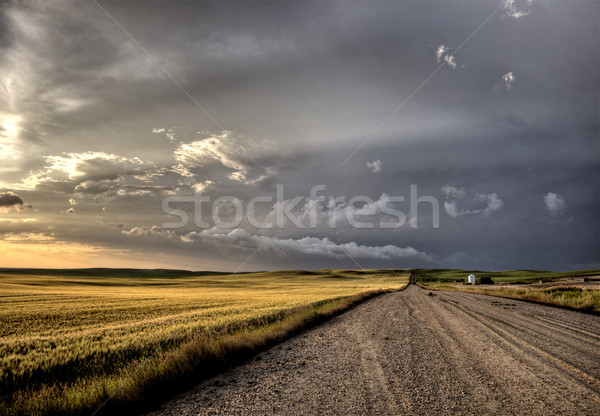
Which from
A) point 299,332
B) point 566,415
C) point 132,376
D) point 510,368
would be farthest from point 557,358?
point 132,376

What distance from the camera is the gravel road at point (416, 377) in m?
5.46

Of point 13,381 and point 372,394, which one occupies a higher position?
point 372,394

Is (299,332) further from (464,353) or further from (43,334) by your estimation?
(43,334)

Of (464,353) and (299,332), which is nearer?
(464,353)

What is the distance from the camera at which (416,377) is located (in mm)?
6883

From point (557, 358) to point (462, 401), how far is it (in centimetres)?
440

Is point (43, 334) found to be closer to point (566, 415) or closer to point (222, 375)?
point (222, 375)

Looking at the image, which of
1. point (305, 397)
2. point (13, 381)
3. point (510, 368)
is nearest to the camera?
point (305, 397)

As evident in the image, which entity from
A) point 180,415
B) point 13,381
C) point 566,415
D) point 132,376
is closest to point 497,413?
point 566,415

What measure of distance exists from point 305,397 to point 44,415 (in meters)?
4.33

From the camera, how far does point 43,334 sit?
46.9 feet

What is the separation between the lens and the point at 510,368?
7.38 metres

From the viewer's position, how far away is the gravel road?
546 cm

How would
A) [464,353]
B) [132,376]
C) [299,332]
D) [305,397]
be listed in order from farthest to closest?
[299,332], [464,353], [132,376], [305,397]
